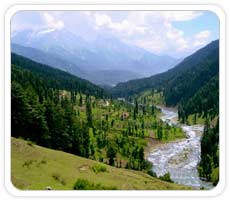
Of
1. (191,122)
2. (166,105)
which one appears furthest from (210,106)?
(166,105)

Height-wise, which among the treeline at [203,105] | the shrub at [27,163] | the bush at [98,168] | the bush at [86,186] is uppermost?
the treeline at [203,105]

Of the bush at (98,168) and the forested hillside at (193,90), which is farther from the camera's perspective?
the forested hillside at (193,90)

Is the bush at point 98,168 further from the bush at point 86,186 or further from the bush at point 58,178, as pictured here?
the bush at point 86,186

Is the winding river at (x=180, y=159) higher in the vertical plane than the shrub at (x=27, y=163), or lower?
lower

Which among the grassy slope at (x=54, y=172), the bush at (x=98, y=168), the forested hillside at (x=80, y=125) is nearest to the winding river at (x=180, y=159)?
the forested hillside at (x=80, y=125)

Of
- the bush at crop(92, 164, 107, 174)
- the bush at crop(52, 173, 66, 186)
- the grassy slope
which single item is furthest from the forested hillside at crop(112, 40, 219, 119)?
the bush at crop(52, 173, 66, 186)

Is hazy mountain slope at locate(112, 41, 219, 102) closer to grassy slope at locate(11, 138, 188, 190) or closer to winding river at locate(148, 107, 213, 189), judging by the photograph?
winding river at locate(148, 107, 213, 189)
